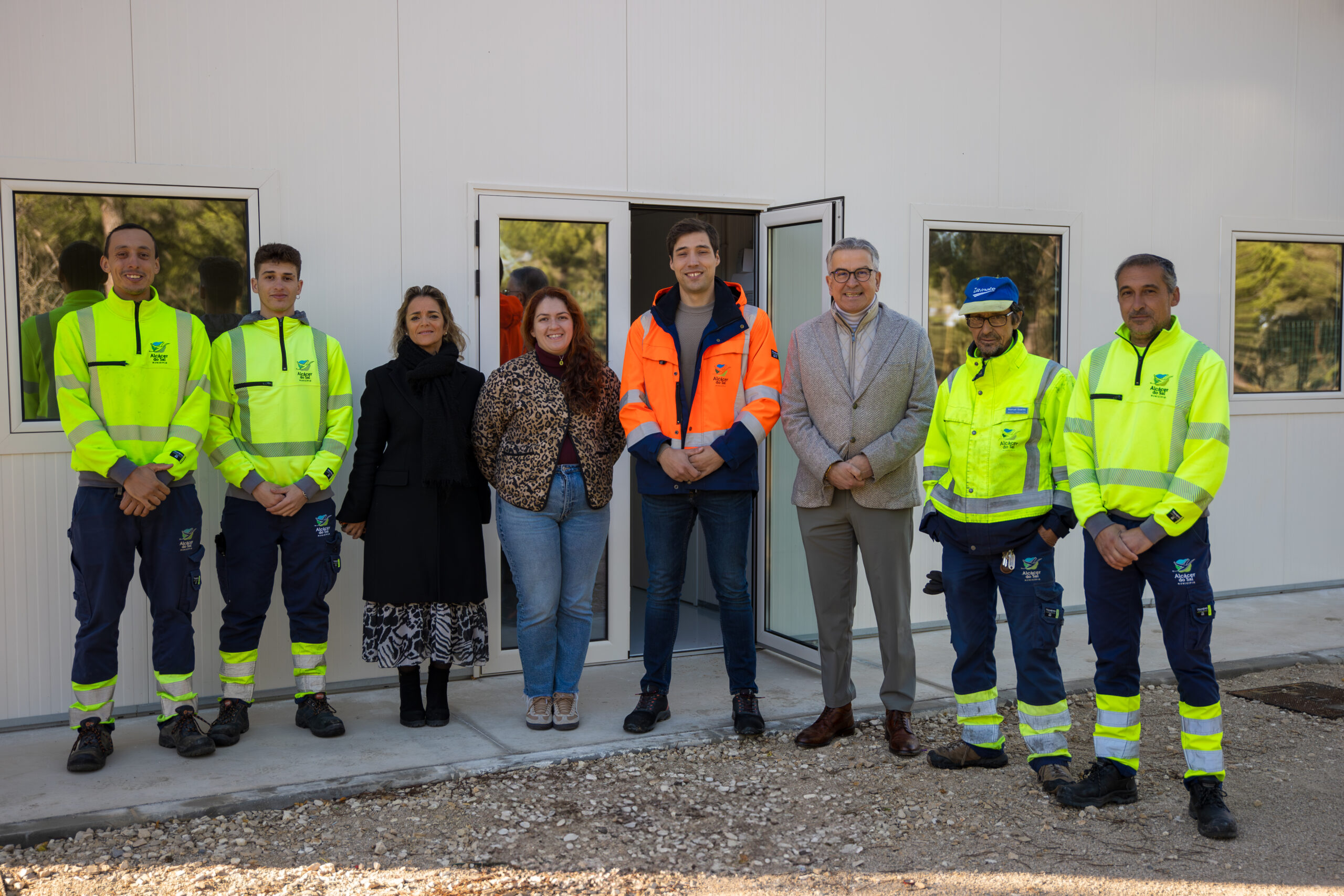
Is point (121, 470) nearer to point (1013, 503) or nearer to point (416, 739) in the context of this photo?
point (416, 739)

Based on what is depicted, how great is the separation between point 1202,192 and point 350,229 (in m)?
5.29

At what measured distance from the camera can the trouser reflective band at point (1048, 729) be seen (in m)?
3.96

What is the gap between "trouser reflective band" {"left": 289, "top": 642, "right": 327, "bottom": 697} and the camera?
4543 mm

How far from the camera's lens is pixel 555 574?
14.7 ft

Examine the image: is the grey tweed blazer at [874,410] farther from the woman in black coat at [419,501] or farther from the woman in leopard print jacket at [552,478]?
the woman in black coat at [419,501]

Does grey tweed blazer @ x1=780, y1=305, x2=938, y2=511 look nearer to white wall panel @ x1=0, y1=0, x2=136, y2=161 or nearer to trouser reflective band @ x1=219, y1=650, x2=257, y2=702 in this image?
trouser reflective band @ x1=219, y1=650, x2=257, y2=702

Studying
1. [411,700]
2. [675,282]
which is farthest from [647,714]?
[675,282]

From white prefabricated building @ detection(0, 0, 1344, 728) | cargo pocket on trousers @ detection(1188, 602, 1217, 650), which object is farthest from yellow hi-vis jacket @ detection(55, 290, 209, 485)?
cargo pocket on trousers @ detection(1188, 602, 1217, 650)

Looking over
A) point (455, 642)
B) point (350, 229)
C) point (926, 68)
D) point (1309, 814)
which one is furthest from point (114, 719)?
point (926, 68)

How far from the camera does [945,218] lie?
6344 millimetres

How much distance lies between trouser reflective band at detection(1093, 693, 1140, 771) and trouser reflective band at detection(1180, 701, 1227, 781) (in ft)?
0.55

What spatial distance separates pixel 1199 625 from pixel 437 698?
292 centimetres

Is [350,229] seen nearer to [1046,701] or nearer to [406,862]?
[406,862]

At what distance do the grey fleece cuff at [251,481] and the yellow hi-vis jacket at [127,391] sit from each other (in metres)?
0.21
